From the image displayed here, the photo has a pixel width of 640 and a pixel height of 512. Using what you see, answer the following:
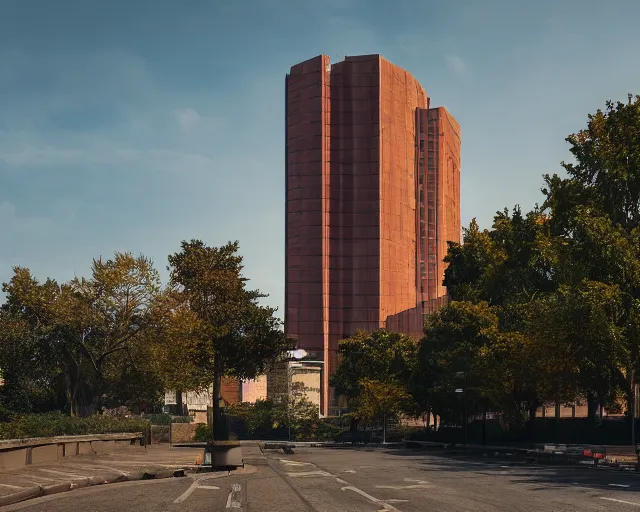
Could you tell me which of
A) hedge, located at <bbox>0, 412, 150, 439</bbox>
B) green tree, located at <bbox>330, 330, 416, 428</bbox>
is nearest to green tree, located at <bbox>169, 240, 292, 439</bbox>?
hedge, located at <bbox>0, 412, 150, 439</bbox>

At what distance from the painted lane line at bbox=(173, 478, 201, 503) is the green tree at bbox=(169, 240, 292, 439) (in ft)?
116

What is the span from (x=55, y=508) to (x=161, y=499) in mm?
2464

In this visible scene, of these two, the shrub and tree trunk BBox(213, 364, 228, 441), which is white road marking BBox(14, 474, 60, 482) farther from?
the shrub

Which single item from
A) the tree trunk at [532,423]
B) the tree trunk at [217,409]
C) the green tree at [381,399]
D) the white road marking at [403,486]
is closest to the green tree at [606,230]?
the tree trunk at [532,423]

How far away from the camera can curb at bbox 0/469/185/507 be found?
16998mm

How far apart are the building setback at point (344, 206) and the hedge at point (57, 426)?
13828 cm

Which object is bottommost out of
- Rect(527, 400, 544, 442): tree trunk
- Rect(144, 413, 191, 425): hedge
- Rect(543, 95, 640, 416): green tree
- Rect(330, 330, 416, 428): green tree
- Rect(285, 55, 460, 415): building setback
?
Rect(144, 413, 191, 425): hedge

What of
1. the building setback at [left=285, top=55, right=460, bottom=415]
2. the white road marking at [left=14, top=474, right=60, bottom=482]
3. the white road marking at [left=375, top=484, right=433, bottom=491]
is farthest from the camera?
the building setback at [left=285, top=55, right=460, bottom=415]

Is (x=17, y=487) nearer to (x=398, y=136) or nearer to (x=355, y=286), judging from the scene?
(x=355, y=286)

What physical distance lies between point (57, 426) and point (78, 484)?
667 inches

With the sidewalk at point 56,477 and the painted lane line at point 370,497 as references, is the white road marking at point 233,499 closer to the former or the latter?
the painted lane line at point 370,497

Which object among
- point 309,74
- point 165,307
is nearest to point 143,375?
point 165,307

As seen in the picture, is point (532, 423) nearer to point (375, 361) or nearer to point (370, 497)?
point (375, 361)

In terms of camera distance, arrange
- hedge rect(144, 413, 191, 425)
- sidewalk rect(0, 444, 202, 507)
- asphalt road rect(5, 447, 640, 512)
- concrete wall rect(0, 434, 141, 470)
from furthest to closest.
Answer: hedge rect(144, 413, 191, 425) < concrete wall rect(0, 434, 141, 470) < sidewalk rect(0, 444, 202, 507) < asphalt road rect(5, 447, 640, 512)
